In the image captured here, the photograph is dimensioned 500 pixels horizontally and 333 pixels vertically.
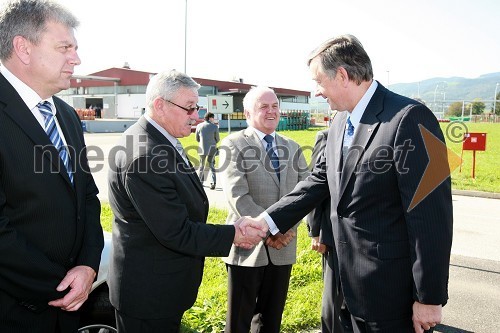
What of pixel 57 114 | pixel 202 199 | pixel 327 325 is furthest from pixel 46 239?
pixel 327 325

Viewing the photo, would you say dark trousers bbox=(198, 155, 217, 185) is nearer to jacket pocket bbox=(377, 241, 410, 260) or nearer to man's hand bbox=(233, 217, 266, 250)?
man's hand bbox=(233, 217, 266, 250)

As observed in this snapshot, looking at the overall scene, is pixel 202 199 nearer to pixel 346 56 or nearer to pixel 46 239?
pixel 46 239

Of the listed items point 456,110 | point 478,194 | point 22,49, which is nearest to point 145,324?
point 22,49

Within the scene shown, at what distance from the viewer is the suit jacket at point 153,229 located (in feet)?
8.13

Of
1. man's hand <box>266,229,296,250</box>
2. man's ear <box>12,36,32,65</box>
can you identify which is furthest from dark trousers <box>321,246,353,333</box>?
man's ear <box>12,36,32,65</box>

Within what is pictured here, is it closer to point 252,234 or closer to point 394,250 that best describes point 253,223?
point 252,234

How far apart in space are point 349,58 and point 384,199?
86 centimetres

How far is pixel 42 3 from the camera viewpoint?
2213 millimetres

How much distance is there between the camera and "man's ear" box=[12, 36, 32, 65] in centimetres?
216

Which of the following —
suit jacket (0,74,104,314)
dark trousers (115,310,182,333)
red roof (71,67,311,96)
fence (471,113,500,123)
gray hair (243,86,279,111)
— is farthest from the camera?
fence (471,113,500,123)

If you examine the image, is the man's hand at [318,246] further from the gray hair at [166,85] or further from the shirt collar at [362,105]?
the gray hair at [166,85]

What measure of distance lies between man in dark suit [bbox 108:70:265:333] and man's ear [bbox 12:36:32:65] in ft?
2.39

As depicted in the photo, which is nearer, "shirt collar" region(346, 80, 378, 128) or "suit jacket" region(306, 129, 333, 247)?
"shirt collar" region(346, 80, 378, 128)

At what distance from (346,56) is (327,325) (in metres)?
2.33
